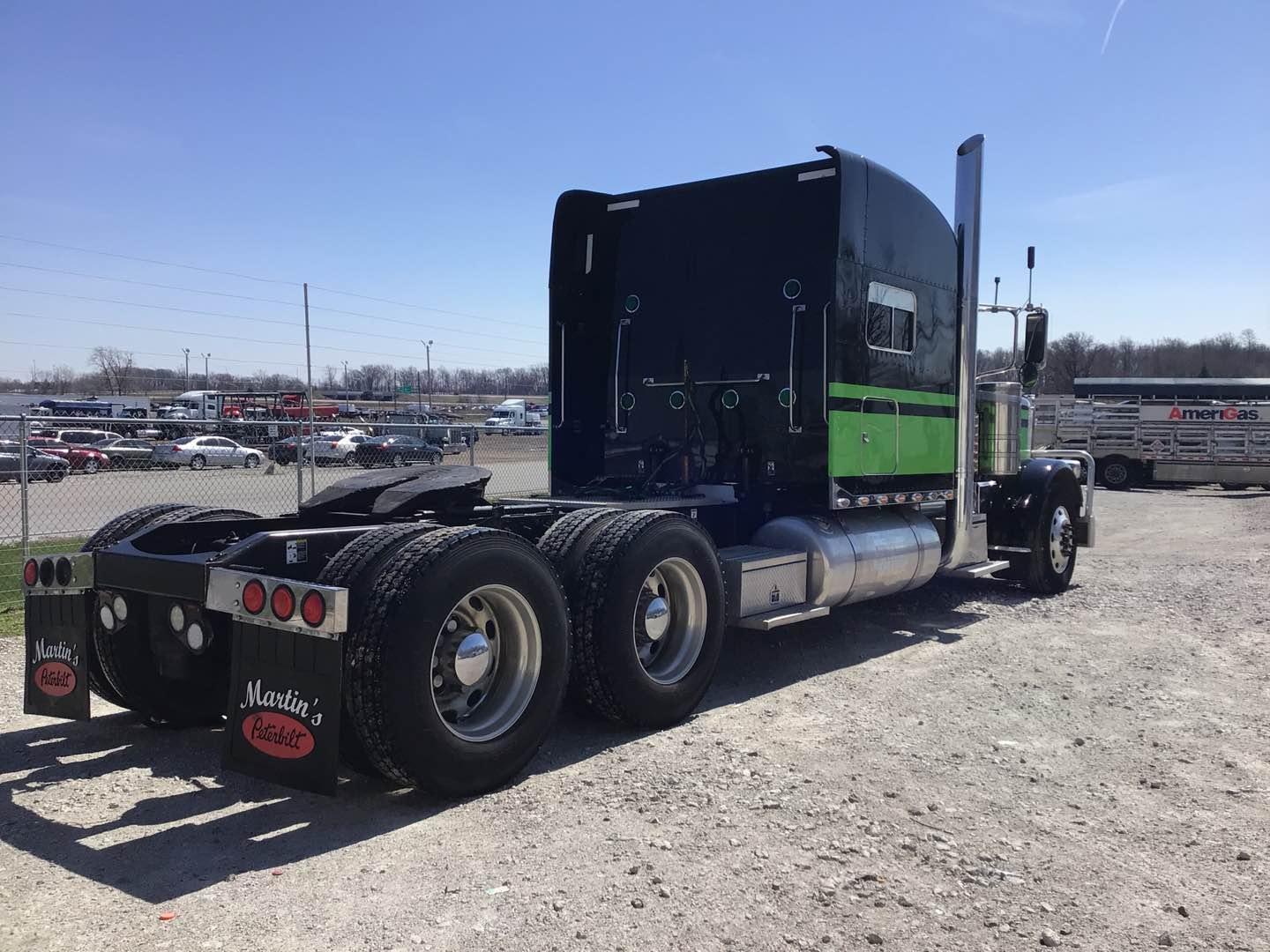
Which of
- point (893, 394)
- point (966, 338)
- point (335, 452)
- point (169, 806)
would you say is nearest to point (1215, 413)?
point (335, 452)

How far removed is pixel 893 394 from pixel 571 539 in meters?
3.48

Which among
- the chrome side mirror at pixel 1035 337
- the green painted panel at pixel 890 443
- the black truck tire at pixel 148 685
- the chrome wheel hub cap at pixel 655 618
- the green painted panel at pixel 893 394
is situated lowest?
the black truck tire at pixel 148 685

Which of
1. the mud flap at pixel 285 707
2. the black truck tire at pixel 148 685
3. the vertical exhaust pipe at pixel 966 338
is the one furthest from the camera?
the vertical exhaust pipe at pixel 966 338

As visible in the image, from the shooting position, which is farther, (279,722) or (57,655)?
(57,655)

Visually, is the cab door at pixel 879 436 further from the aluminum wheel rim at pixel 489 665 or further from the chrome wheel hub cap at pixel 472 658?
the chrome wheel hub cap at pixel 472 658

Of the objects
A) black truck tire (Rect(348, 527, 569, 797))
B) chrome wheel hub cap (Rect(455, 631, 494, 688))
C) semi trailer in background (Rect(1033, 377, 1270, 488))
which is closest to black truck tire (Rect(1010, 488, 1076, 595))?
black truck tire (Rect(348, 527, 569, 797))

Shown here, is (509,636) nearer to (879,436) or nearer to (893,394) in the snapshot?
(879,436)

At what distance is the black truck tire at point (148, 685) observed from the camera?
5.02 m

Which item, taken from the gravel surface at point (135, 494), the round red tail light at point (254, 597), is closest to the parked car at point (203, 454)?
the gravel surface at point (135, 494)

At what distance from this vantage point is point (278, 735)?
400cm

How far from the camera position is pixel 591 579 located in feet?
17.0

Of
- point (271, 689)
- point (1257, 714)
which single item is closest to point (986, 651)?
point (1257, 714)

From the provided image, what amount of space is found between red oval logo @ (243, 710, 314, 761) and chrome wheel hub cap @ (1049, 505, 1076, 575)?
8041 mm

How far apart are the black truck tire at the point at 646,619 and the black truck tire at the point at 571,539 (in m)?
0.03
